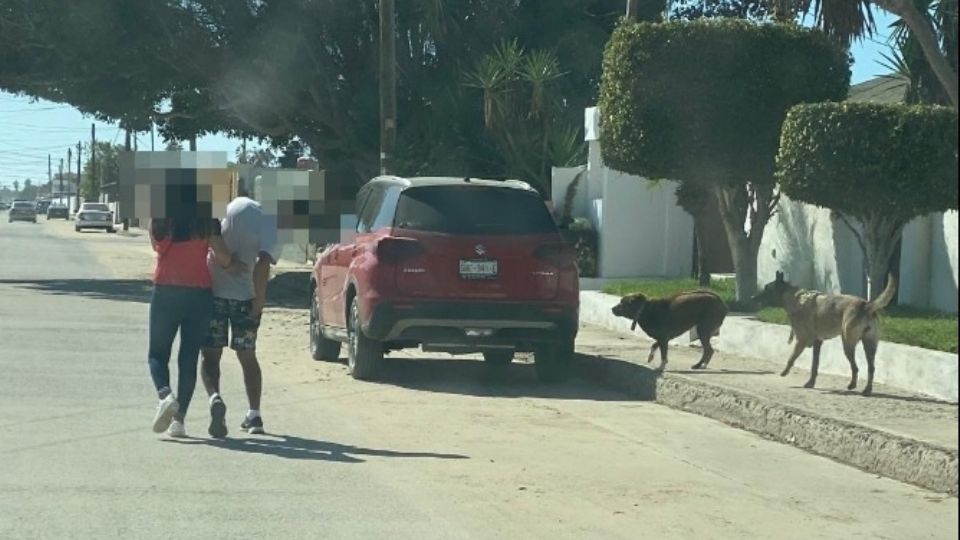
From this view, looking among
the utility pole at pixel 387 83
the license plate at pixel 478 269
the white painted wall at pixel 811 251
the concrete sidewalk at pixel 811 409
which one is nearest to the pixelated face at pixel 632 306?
the concrete sidewalk at pixel 811 409

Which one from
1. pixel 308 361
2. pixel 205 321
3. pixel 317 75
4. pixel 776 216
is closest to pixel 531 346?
pixel 308 361

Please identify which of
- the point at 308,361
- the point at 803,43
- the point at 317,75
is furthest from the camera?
the point at 317,75

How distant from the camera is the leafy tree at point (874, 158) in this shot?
1357 centimetres

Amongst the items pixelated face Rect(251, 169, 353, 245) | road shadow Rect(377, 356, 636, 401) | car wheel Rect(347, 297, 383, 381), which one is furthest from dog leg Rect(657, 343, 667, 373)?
pixelated face Rect(251, 169, 353, 245)

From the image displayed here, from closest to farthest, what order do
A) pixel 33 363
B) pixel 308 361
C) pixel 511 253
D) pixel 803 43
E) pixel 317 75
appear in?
pixel 511 253
pixel 33 363
pixel 308 361
pixel 803 43
pixel 317 75

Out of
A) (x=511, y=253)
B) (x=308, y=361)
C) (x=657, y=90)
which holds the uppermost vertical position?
(x=657, y=90)

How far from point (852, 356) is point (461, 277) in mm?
3487

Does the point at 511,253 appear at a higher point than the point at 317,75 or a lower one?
lower

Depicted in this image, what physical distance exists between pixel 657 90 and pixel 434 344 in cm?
515

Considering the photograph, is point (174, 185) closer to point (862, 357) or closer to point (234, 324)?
point (234, 324)

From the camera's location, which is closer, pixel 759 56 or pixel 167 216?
pixel 167 216

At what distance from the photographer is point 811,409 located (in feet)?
35.8

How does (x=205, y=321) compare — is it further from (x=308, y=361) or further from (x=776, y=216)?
(x=776, y=216)

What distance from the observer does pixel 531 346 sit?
45.5 ft
